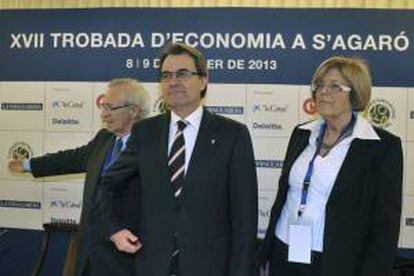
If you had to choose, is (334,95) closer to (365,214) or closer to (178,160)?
(365,214)

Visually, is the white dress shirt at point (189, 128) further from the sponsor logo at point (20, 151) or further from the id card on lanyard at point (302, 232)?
the sponsor logo at point (20, 151)

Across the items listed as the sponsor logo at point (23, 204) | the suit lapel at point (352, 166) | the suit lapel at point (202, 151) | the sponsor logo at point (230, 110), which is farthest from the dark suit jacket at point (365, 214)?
the sponsor logo at point (23, 204)

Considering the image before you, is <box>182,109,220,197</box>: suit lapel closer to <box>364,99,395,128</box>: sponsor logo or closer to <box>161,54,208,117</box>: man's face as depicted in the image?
<box>161,54,208,117</box>: man's face

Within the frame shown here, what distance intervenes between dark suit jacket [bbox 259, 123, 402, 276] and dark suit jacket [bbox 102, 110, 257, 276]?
0.32 metres

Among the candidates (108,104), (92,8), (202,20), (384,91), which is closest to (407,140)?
(384,91)

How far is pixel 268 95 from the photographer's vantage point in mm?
4066

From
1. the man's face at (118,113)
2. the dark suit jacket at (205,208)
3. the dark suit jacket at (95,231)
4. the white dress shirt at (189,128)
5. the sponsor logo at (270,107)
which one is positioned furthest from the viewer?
the sponsor logo at (270,107)

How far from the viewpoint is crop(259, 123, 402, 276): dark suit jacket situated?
7.35ft

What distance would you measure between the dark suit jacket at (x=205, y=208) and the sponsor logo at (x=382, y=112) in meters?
1.95

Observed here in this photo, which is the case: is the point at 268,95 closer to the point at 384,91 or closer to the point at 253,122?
the point at 253,122

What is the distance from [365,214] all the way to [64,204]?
2.69m

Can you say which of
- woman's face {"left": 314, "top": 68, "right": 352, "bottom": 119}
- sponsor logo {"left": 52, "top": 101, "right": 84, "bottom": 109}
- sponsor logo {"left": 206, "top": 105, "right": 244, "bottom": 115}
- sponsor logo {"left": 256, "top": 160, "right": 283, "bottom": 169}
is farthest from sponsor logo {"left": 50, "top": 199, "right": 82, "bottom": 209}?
woman's face {"left": 314, "top": 68, "right": 352, "bottom": 119}

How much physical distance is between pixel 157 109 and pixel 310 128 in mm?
1912

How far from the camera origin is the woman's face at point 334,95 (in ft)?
7.72
